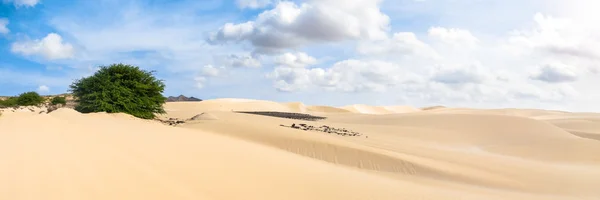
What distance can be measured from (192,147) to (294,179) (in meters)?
2.58

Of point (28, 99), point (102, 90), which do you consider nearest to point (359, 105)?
point (28, 99)

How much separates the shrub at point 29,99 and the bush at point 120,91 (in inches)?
571

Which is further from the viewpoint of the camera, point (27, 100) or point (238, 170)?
point (27, 100)

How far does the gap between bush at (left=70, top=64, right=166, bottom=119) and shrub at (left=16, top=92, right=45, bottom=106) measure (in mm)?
14493

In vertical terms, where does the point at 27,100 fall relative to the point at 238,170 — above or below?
above

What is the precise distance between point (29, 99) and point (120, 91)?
1736 centimetres

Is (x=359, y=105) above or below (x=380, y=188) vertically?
above

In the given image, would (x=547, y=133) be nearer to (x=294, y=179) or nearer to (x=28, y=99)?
(x=294, y=179)

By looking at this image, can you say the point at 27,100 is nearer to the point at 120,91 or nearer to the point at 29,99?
the point at 29,99

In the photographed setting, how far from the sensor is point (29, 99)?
31875 millimetres

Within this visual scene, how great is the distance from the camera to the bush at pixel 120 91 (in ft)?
61.3

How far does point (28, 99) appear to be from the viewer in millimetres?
31828

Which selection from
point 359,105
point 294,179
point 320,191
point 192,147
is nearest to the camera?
point 320,191

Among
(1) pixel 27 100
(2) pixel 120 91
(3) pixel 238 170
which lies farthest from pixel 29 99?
(3) pixel 238 170
